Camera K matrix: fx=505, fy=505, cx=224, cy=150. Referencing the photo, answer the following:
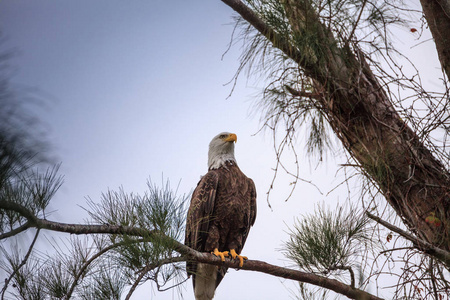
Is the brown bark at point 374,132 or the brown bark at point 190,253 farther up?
the brown bark at point 374,132

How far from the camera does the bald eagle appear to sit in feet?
11.7

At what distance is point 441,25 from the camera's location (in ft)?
8.45

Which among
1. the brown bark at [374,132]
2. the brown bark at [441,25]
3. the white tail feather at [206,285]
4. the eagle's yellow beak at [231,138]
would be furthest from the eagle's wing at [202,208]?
the brown bark at [441,25]

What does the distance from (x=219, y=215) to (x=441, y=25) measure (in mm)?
1894

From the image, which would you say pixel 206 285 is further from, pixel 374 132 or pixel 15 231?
pixel 15 231

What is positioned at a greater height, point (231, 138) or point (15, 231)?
point (231, 138)

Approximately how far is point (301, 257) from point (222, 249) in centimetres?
105

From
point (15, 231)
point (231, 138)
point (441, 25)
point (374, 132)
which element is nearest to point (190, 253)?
point (15, 231)

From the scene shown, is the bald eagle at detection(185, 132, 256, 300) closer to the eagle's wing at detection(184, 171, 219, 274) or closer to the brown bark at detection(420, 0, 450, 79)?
the eagle's wing at detection(184, 171, 219, 274)

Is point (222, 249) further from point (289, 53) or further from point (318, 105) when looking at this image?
point (289, 53)

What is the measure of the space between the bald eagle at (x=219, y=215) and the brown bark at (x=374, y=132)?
108 centimetres

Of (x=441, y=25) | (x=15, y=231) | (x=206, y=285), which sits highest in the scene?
(x=441, y=25)

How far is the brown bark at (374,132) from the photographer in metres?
2.59

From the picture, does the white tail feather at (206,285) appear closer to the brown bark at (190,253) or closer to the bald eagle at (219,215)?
the bald eagle at (219,215)
